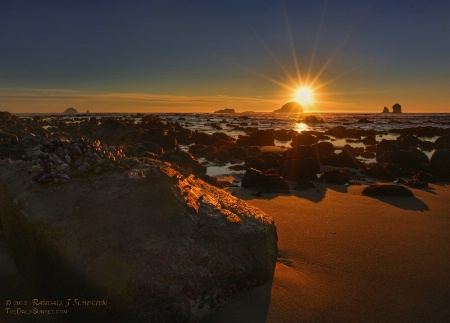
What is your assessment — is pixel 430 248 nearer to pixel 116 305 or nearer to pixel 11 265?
pixel 116 305

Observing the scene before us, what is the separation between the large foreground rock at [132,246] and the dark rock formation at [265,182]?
512 centimetres

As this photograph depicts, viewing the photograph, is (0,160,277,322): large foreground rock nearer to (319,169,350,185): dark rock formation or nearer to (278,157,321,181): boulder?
(319,169,350,185): dark rock formation

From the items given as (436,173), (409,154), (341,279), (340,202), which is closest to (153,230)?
(341,279)

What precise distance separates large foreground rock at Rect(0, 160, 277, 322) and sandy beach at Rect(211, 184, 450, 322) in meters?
0.40

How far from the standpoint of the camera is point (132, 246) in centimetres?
299

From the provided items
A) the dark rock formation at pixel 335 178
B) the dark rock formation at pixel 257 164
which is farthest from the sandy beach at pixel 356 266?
the dark rock formation at pixel 257 164

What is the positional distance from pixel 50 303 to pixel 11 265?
3.01 feet

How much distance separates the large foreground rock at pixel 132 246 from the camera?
112 inches

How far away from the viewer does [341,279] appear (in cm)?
398

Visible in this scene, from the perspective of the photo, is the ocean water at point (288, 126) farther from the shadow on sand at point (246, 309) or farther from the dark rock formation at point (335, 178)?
the shadow on sand at point (246, 309)

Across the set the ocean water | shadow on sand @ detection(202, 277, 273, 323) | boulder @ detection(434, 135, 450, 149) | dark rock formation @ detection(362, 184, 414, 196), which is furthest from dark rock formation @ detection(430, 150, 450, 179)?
boulder @ detection(434, 135, 450, 149)

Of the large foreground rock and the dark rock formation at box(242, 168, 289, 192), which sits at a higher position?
the large foreground rock

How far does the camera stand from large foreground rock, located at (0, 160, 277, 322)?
2855mm

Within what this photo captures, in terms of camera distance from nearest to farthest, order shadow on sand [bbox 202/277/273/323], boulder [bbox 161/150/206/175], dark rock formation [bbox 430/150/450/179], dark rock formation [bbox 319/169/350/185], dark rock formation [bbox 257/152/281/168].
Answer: shadow on sand [bbox 202/277/273/323] → boulder [bbox 161/150/206/175] → dark rock formation [bbox 319/169/350/185] → dark rock formation [bbox 430/150/450/179] → dark rock formation [bbox 257/152/281/168]
